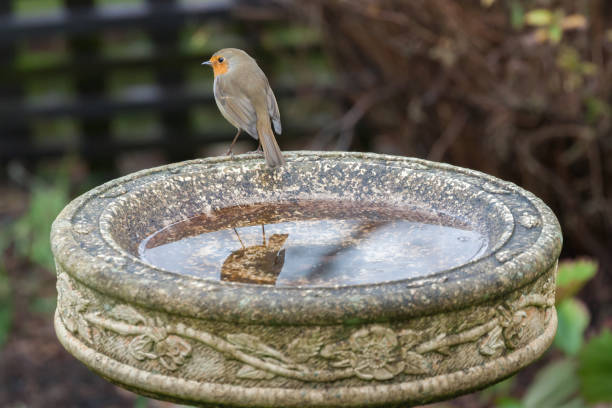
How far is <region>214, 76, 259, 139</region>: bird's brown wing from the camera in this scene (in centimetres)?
270

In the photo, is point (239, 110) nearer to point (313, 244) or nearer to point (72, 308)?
point (313, 244)

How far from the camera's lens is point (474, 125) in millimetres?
4348

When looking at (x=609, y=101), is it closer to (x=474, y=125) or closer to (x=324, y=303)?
(x=474, y=125)

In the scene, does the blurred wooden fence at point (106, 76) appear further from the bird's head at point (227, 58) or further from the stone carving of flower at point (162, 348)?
the stone carving of flower at point (162, 348)

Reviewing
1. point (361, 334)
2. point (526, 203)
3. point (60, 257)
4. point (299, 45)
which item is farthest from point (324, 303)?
point (299, 45)

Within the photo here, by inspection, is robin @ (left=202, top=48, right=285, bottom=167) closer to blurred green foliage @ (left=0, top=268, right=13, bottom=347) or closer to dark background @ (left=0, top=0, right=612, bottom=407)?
dark background @ (left=0, top=0, right=612, bottom=407)

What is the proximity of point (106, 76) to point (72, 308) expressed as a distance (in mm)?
3958

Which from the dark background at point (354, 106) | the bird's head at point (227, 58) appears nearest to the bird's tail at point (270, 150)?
the bird's head at point (227, 58)

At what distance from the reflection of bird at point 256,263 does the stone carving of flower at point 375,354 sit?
368mm

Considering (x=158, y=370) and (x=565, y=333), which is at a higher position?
(x=158, y=370)

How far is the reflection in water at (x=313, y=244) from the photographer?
6.88 feet

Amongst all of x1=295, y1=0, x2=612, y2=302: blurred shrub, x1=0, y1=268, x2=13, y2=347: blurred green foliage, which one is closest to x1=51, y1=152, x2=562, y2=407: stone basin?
x1=295, y1=0, x2=612, y2=302: blurred shrub

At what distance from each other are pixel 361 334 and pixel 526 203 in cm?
79

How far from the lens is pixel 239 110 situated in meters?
2.71
